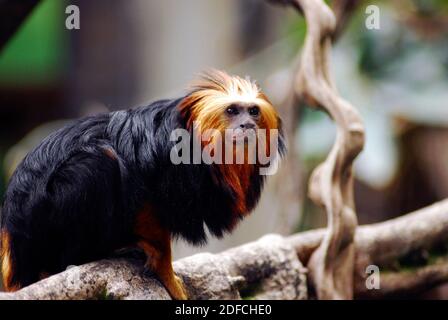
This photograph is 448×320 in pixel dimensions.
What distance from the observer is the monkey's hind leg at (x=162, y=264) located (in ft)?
7.64

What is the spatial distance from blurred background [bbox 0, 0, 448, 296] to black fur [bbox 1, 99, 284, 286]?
2.70ft

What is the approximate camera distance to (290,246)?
2.96 m

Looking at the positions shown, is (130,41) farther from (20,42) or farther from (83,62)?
(20,42)

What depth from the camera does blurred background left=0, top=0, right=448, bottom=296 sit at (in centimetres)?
437

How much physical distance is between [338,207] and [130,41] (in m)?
4.40

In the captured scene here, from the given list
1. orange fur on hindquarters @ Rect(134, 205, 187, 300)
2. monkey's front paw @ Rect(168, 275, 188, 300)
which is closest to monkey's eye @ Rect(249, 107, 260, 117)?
orange fur on hindquarters @ Rect(134, 205, 187, 300)

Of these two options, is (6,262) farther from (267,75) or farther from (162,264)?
(267,75)

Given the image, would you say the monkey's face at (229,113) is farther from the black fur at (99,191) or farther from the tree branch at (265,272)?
the tree branch at (265,272)

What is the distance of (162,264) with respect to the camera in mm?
2338

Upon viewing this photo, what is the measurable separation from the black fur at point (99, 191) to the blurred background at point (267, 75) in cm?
82

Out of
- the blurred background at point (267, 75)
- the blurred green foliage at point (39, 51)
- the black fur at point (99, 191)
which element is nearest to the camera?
the black fur at point (99, 191)

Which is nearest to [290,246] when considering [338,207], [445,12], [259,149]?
[338,207]

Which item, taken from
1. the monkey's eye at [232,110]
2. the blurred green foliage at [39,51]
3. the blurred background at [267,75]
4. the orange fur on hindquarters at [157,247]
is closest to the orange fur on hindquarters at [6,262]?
the orange fur on hindquarters at [157,247]

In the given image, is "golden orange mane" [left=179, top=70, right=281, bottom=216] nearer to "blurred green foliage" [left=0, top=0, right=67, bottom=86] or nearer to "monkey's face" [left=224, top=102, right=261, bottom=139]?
"monkey's face" [left=224, top=102, right=261, bottom=139]
